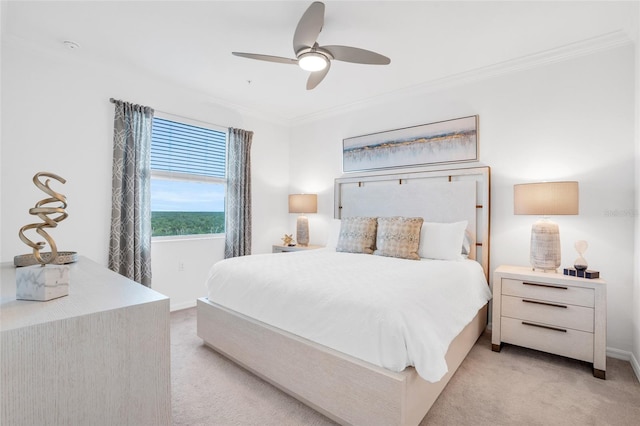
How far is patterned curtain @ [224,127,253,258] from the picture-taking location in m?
4.25

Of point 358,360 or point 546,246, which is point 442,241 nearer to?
point 546,246

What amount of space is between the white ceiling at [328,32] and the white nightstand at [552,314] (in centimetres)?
204

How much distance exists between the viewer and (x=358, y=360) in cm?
162

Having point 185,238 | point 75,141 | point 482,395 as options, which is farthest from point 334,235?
point 75,141

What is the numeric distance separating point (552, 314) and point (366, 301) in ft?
6.05

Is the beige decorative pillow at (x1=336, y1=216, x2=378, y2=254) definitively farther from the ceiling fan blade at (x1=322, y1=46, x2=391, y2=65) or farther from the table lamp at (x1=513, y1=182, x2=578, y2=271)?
the ceiling fan blade at (x1=322, y1=46, x2=391, y2=65)

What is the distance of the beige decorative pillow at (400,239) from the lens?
305 cm

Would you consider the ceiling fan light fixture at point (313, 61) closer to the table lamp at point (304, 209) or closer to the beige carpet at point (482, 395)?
the table lamp at point (304, 209)

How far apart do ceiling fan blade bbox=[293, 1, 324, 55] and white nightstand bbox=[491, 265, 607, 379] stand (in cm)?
248

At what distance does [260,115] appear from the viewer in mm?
4688

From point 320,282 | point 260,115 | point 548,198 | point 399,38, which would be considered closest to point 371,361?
point 320,282

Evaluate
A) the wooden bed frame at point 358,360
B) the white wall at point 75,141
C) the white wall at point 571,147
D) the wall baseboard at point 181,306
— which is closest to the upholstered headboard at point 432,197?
the wooden bed frame at point 358,360

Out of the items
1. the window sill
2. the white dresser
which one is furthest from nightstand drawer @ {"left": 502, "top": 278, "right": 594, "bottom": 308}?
the window sill

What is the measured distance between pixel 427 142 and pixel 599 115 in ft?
4.98
